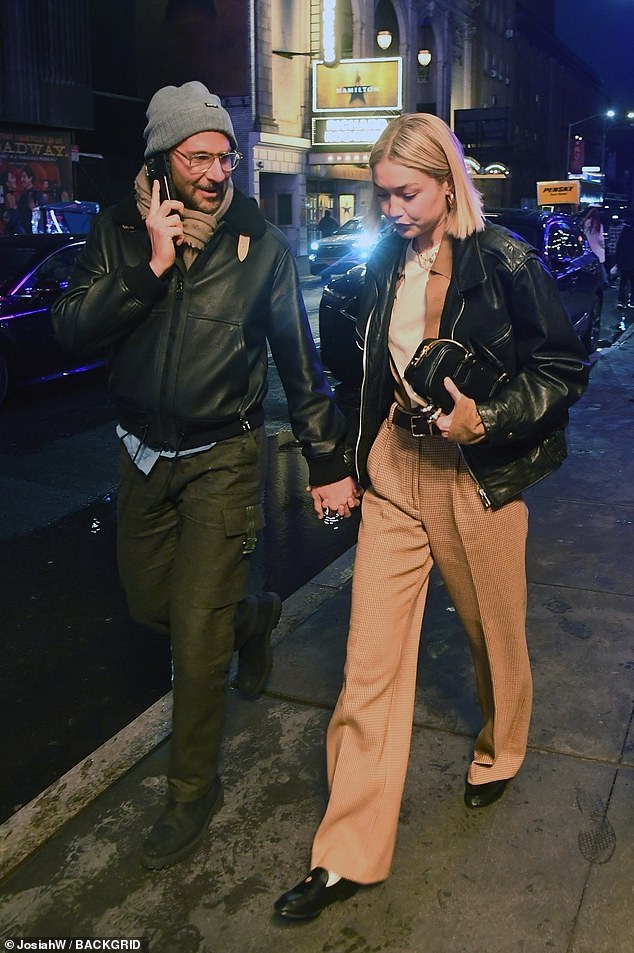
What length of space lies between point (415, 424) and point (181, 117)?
1.09 meters

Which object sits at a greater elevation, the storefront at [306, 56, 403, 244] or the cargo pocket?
the storefront at [306, 56, 403, 244]

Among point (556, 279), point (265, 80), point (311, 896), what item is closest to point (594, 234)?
point (556, 279)

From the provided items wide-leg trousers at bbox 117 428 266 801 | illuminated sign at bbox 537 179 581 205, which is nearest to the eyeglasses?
wide-leg trousers at bbox 117 428 266 801

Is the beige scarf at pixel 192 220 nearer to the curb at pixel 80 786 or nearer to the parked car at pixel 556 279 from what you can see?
the curb at pixel 80 786

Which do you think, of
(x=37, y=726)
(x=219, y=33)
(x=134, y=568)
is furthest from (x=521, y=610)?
(x=219, y=33)

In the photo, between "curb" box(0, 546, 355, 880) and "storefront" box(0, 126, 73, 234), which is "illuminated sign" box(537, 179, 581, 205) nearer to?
"storefront" box(0, 126, 73, 234)

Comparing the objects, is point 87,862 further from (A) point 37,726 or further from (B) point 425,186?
(B) point 425,186

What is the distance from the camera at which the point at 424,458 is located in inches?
111

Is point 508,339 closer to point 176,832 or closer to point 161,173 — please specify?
point 161,173

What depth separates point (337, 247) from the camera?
100 feet

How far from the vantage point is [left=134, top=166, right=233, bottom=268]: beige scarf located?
9.68ft

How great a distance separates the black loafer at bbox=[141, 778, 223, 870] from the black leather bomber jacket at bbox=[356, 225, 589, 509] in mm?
1245

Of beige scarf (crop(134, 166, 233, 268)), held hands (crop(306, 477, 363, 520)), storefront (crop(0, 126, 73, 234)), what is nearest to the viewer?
beige scarf (crop(134, 166, 233, 268))

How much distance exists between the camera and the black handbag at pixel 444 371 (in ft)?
8.45
